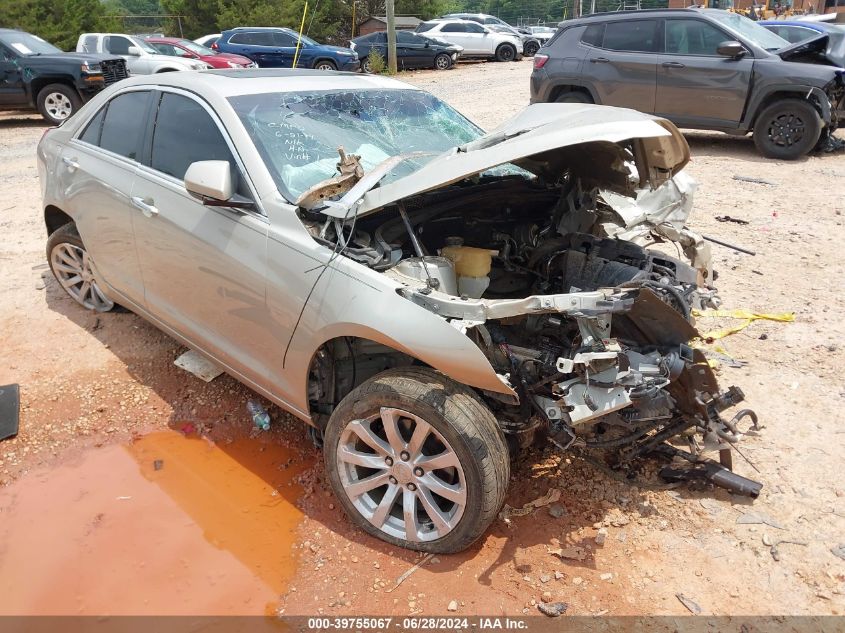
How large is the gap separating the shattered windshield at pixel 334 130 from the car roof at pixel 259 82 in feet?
0.24

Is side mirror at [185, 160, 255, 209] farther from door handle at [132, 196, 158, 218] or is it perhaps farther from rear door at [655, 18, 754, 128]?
rear door at [655, 18, 754, 128]

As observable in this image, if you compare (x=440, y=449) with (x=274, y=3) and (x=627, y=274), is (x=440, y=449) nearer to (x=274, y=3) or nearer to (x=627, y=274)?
(x=627, y=274)

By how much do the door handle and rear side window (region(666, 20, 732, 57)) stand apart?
8.27m

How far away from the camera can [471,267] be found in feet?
10.3

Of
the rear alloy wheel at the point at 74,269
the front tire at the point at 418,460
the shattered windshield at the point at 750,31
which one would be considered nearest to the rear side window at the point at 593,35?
the shattered windshield at the point at 750,31

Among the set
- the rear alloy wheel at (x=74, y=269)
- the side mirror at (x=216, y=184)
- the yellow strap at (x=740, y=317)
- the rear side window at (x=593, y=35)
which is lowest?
the yellow strap at (x=740, y=317)

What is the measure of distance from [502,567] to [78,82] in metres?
13.4

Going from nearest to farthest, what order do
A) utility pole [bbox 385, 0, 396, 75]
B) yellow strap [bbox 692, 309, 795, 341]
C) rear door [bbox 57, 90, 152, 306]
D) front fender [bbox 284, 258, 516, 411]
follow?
front fender [bbox 284, 258, 516, 411], rear door [bbox 57, 90, 152, 306], yellow strap [bbox 692, 309, 795, 341], utility pole [bbox 385, 0, 396, 75]

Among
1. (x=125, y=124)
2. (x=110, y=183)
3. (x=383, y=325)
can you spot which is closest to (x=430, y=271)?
(x=383, y=325)

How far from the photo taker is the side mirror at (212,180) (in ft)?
9.59

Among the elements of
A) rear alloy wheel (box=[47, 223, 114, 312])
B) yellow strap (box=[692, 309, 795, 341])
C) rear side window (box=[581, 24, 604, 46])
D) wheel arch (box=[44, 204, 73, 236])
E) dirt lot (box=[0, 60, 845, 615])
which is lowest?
dirt lot (box=[0, 60, 845, 615])

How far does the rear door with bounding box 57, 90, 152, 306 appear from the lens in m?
3.85

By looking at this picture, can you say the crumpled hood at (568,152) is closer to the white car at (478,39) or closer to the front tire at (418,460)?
the front tire at (418,460)

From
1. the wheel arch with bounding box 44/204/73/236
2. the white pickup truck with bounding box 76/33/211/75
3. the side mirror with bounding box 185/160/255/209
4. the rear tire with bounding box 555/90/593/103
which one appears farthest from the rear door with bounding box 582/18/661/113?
the white pickup truck with bounding box 76/33/211/75
